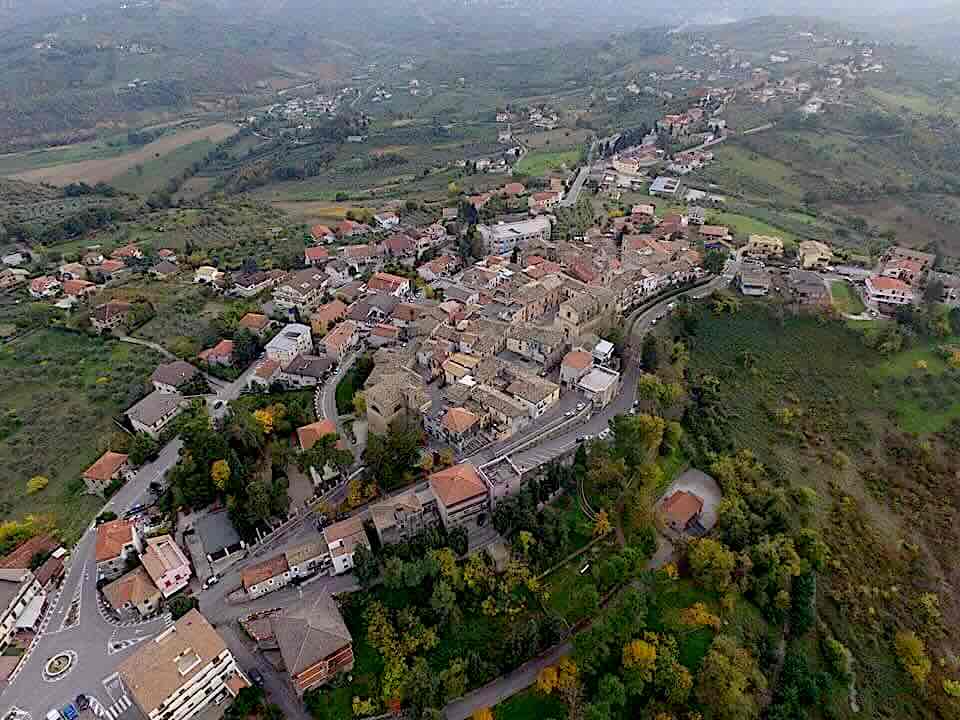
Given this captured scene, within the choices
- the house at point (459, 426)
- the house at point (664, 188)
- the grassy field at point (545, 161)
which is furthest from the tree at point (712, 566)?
the grassy field at point (545, 161)

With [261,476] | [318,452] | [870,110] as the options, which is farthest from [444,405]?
[870,110]

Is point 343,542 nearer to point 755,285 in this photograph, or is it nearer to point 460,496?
point 460,496

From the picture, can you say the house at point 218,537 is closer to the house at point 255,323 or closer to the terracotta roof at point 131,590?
the terracotta roof at point 131,590

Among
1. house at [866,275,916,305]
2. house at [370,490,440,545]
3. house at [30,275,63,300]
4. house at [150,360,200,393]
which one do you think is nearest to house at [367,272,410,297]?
house at [150,360,200,393]

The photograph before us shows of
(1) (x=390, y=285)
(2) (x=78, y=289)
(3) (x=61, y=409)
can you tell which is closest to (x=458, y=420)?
(1) (x=390, y=285)

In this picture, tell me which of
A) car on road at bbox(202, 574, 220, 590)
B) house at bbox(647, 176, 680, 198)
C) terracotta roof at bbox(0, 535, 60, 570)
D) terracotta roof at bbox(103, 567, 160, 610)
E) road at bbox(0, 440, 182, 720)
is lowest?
road at bbox(0, 440, 182, 720)

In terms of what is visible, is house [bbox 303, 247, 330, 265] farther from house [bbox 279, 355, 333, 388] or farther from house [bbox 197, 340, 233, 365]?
house [bbox 279, 355, 333, 388]

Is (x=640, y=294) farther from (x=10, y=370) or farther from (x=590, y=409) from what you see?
(x=10, y=370)
